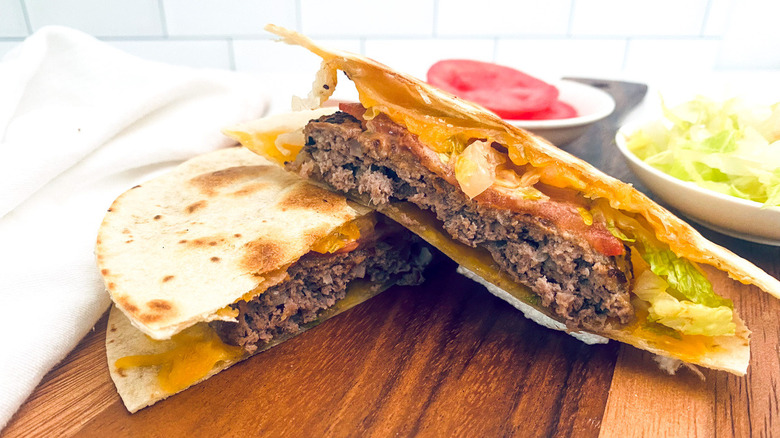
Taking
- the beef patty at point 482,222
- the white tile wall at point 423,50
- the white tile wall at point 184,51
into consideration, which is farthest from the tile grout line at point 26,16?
the beef patty at point 482,222

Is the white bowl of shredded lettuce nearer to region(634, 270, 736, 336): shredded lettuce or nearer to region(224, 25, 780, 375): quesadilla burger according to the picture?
region(224, 25, 780, 375): quesadilla burger

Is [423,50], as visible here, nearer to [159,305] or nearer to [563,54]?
[563,54]

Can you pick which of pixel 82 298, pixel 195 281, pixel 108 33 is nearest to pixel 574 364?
pixel 195 281

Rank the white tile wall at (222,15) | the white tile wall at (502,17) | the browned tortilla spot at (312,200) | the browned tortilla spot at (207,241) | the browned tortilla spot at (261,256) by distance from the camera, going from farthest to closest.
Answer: the white tile wall at (502,17) → the white tile wall at (222,15) → the browned tortilla spot at (312,200) → the browned tortilla spot at (207,241) → the browned tortilla spot at (261,256)

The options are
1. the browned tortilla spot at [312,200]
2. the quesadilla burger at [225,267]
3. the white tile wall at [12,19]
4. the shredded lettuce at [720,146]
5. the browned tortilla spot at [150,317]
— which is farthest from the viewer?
the white tile wall at [12,19]

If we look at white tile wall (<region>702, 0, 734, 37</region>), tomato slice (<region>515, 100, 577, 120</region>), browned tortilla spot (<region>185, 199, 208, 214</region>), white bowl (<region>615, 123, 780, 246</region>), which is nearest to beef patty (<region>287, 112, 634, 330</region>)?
browned tortilla spot (<region>185, 199, 208, 214</region>)

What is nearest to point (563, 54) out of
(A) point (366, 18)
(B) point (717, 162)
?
(A) point (366, 18)

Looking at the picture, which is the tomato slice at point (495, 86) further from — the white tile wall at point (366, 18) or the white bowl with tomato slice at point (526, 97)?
the white tile wall at point (366, 18)
